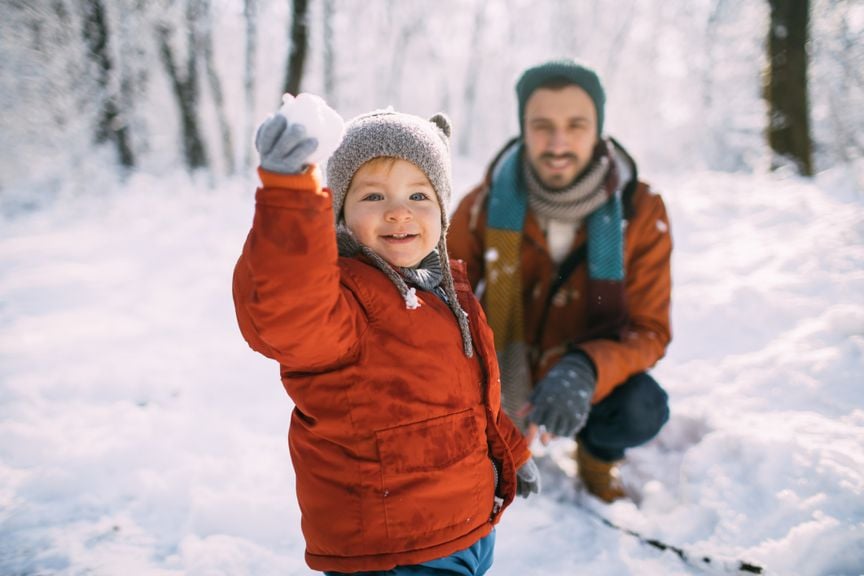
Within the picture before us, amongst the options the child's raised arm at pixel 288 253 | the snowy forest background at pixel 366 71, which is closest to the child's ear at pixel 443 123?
the child's raised arm at pixel 288 253

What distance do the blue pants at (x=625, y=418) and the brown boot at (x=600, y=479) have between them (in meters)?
0.03

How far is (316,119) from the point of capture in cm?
94

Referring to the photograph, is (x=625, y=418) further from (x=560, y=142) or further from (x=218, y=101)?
(x=218, y=101)

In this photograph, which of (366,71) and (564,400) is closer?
(564,400)

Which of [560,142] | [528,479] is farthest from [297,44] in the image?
[528,479]

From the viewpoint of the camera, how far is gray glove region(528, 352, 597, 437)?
6.12 feet

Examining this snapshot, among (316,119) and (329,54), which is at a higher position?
(329,54)

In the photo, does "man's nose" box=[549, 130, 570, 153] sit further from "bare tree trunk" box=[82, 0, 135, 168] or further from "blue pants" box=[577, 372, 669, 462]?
"bare tree trunk" box=[82, 0, 135, 168]

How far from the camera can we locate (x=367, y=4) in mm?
17250

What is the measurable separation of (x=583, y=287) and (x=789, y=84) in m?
5.90

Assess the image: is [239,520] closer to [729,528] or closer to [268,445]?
[268,445]

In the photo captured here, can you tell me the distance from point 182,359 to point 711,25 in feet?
55.9

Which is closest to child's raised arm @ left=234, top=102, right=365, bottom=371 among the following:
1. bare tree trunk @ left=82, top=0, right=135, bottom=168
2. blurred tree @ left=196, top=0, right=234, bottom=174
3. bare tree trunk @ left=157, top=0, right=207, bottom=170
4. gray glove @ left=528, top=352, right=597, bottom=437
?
gray glove @ left=528, top=352, right=597, bottom=437

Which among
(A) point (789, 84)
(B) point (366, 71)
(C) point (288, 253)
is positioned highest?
(B) point (366, 71)
